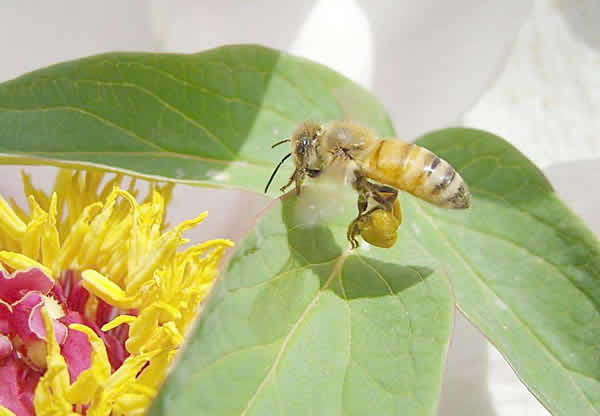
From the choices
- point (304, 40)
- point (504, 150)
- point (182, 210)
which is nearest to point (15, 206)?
point (182, 210)

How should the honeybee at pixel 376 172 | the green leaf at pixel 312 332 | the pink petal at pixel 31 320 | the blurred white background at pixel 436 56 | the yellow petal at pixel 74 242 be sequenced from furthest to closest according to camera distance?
the blurred white background at pixel 436 56 → the yellow petal at pixel 74 242 → the pink petal at pixel 31 320 → the honeybee at pixel 376 172 → the green leaf at pixel 312 332

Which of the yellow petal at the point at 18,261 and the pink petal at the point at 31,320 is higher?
the yellow petal at the point at 18,261

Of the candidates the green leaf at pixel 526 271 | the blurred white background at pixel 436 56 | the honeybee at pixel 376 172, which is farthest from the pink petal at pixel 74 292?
the green leaf at pixel 526 271

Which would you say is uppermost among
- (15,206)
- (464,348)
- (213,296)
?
(213,296)

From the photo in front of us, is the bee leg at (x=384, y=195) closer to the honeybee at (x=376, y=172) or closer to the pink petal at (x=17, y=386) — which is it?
the honeybee at (x=376, y=172)

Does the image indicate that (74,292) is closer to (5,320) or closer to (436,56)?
(5,320)

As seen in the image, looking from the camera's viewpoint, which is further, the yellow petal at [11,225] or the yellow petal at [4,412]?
the yellow petal at [11,225]

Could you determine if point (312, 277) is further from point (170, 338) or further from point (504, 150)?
point (504, 150)

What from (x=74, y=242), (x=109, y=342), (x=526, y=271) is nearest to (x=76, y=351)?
(x=109, y=342)
